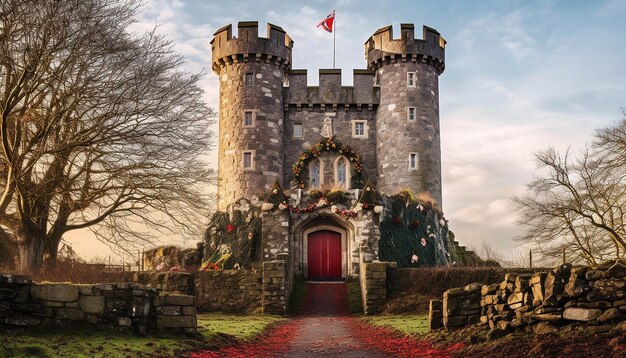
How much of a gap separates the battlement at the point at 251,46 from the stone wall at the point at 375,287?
774 inches

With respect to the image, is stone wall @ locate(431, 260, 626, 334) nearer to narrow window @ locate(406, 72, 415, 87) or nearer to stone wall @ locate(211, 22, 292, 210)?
stone wall @ locate(211, 22, 292, 210)

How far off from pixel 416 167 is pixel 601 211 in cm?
1730

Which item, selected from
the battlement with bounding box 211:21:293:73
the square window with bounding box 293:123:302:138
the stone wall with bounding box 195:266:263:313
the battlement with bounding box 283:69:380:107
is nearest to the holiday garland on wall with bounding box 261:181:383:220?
the stone wall with bounding box 195:266:263:313

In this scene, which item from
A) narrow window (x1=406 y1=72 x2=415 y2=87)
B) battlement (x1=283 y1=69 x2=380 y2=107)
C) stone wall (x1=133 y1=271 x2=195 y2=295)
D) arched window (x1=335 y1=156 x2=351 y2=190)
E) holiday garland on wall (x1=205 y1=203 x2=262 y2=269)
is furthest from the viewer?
battlement (x1=283 y1=69 x2=380 y2=107)

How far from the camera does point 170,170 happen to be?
88.4 ft

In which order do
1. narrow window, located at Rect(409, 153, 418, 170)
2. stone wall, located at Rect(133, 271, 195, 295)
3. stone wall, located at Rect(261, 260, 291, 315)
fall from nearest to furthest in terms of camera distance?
1. stone wall, located at Rect(133, 271, 195, 295)
2. stone wall, located at Rect(261, 260, 291, 315)
3. narrow window, located at Rect(409, 153, 418, 170)

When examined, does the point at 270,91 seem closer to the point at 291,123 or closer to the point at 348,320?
the point at 291,123

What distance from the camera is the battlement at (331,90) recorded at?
4391 cm

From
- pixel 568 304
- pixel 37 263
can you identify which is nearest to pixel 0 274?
pixel 568 304

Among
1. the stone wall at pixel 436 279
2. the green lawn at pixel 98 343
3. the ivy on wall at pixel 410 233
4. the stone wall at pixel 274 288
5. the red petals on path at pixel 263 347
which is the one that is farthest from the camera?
the ivy on wall at pixel 410 233

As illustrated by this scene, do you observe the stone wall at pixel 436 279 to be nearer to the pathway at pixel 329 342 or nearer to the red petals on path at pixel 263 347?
the pathway at pixel 329 342

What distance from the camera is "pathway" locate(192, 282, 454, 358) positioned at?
15.3 meters

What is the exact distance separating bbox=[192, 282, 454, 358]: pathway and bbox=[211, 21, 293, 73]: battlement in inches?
799

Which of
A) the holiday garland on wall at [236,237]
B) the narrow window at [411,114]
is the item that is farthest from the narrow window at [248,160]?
the narrow window at [411,114]
